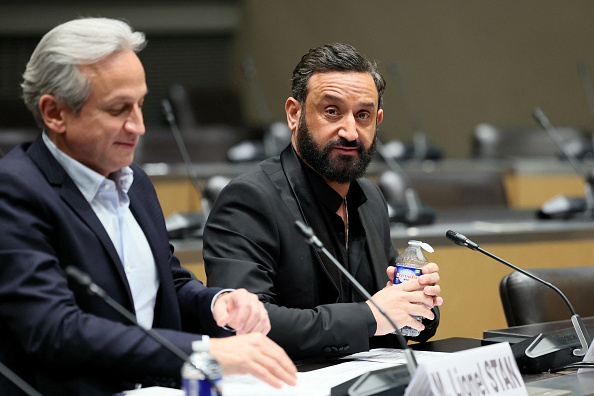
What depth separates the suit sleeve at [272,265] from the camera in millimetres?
2053

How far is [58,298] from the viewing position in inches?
62.9

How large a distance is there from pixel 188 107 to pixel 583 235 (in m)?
3.83

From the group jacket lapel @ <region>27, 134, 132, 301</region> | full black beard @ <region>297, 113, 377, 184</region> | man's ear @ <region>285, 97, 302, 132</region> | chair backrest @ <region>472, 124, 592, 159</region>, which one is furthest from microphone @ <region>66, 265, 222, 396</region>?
chair backrest @ <region>472, 124, 592, 159</region>

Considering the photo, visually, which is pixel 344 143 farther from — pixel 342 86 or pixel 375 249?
pixel 375 249

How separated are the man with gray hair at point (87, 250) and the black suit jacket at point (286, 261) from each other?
0.25 m

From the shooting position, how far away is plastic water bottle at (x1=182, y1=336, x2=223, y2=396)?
55.9 inches

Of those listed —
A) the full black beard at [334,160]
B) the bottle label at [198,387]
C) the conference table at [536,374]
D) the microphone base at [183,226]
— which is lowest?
the microphone base at [183,226]

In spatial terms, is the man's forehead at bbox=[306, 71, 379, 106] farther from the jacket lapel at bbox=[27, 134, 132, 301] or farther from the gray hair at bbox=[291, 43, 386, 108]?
the jacket lapel at bbox=[27, 134, 132, 301]

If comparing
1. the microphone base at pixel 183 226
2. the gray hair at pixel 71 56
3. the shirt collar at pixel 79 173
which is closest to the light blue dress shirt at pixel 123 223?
the shirt collar at pixel 79 173

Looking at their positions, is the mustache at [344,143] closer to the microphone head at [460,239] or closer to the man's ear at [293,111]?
the man's ear at [293,111]

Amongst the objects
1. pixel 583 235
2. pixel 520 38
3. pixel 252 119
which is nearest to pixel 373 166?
pixel 583 235

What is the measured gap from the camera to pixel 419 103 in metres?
7.82

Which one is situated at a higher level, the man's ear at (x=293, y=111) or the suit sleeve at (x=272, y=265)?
the man's ear at (x=293, y=111)

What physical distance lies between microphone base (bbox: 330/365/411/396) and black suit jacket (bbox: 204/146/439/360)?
42cm
